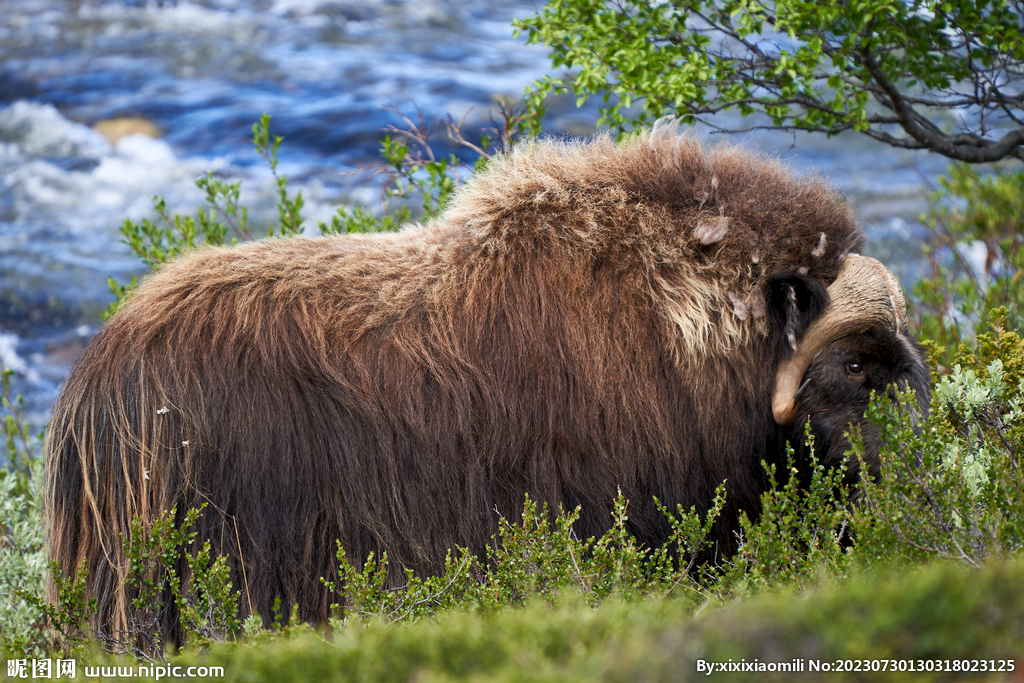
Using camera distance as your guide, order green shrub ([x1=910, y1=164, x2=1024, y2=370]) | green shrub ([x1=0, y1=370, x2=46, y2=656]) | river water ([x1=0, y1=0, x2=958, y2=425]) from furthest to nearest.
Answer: river water ([x1=0, y1=0, x2=958, y2=425]), green shrub ([x1=910, y1=164, x2=1024, y2=370]), green shrub ([x1=0, y1=370, x2=46, y2=656])

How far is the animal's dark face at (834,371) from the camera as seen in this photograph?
2420 millimetres

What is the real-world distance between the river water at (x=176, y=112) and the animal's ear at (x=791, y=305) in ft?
13.5

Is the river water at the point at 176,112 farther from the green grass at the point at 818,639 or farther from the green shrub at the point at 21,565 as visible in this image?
the green grass at the point at 818,639

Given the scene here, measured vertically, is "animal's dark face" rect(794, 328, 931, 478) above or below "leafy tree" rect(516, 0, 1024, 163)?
below

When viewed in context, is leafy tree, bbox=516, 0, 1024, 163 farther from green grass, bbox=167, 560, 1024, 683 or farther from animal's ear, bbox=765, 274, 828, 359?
green grass, bbox=167, 560, 1024, 683

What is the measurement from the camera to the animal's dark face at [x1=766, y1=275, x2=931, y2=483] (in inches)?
95.3

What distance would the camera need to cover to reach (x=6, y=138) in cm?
673

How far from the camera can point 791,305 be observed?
2.40 meters

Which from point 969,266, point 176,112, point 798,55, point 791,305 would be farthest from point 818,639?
point 176,112

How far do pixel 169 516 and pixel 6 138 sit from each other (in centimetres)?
638

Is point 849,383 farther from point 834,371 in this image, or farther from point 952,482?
point 952,482

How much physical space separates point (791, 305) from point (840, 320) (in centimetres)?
15

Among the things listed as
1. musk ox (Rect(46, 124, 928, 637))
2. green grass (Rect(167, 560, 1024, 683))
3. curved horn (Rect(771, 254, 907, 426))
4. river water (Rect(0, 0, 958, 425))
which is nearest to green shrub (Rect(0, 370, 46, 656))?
musk ox (Rect(46, 124, 928, 637))

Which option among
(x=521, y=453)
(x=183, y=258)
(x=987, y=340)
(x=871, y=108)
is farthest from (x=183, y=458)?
(x=871, y=108)
